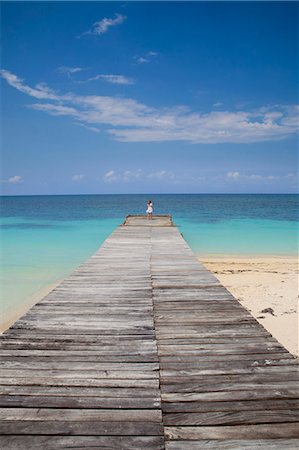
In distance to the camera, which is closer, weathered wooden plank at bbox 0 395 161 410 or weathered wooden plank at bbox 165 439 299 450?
weathered wooden plank at bbox 165 439 299 450

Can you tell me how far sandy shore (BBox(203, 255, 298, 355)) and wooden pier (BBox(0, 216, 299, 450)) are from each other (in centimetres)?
273

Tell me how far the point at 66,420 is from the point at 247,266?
13359 mm

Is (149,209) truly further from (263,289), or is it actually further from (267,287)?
(263,289)

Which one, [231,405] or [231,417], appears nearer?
[231,417]

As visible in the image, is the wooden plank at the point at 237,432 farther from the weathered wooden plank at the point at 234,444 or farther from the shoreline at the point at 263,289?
the shoreline at the point at 263,289

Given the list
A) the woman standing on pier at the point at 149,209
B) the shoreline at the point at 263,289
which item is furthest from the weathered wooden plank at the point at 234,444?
the woman standing on pier at the point at 149,209

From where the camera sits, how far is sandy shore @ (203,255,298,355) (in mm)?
7596

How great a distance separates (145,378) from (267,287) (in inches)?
343

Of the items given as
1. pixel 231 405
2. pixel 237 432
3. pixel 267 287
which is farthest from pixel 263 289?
pixel 237 432

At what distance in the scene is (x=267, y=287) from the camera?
433 inches

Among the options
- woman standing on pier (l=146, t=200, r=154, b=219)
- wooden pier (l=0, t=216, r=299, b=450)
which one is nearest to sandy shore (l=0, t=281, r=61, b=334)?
wooden pier (l=0, t=216, r=299, b=450)

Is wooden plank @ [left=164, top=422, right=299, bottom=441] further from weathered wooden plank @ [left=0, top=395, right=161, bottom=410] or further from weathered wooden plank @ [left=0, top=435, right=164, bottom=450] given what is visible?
weathered wooden plank @ [left=0, top=395, right=161, bottom=410]

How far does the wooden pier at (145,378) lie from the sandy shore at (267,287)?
2.73m

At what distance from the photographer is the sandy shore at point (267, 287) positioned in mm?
7596
